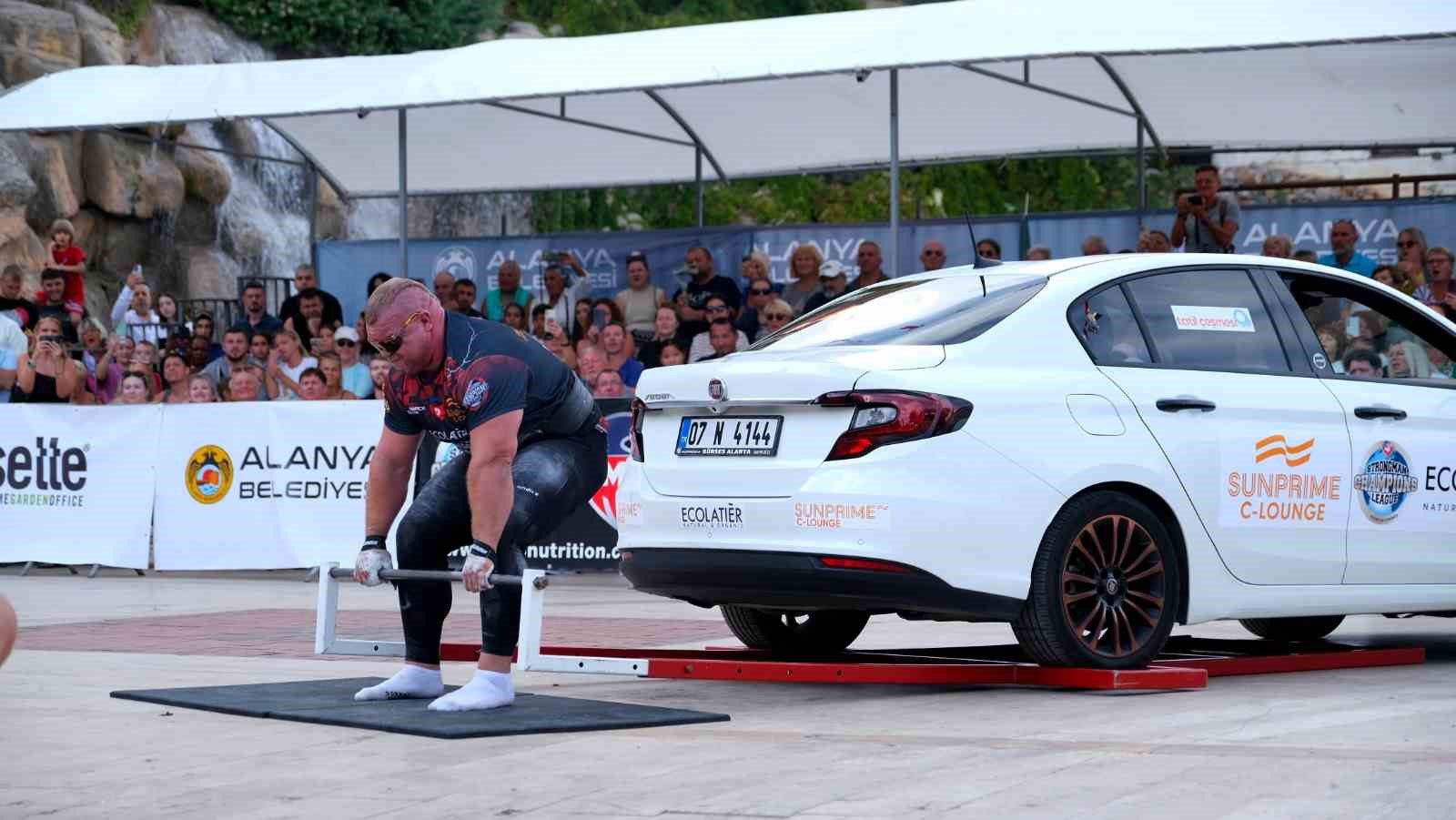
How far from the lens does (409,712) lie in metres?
7.47

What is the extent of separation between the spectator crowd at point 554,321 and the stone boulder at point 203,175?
1226 cm

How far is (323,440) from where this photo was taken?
610 inches

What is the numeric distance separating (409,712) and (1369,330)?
7.85 m

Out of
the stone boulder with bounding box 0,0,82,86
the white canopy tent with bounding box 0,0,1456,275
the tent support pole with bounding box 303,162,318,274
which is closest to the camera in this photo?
the white canopy tent with bounding box 0,0,1456,275

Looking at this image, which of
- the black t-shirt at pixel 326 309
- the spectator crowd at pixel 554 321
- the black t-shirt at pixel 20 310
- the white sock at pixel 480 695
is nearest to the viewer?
the white sock at pixel 480 695

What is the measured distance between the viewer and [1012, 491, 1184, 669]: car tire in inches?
313

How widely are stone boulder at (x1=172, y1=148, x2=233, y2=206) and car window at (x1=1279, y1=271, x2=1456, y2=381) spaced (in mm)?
22750

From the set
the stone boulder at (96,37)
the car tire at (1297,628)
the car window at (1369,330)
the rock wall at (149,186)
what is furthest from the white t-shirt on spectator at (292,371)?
the stone boulder at (96,37)

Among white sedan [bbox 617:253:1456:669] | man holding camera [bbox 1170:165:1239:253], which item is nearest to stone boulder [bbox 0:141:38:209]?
man holding camera [bbox 1170:165:1239:253]

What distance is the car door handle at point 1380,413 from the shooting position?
354 inches

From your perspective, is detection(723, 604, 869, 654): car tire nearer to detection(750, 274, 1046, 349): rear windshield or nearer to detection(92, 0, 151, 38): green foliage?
detection(750, 274, 1046, 349): rear windshield

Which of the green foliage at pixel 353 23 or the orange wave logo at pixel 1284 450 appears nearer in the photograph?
the orange wave logo at pixel 1284 450

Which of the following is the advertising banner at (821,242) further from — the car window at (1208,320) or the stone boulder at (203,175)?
the stone boulder at (203,175)

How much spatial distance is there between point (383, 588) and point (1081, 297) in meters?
8.10
